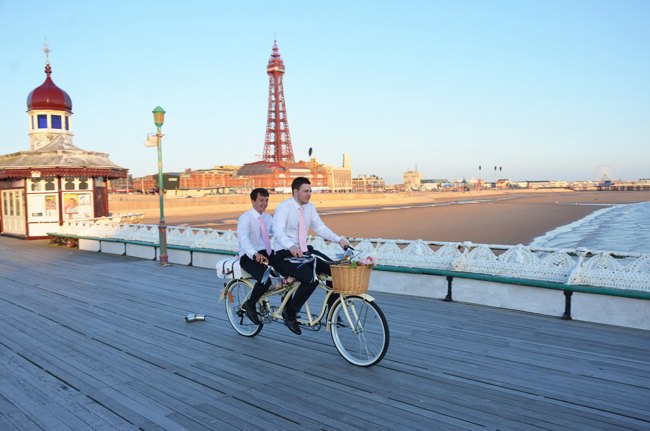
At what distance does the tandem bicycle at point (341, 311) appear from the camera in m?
4.87

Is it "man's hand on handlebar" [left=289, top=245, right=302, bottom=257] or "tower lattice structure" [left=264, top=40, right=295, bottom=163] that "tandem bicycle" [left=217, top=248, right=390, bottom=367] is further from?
"tower lattice structure" [left=264, top=40, right=295, bottom=163]

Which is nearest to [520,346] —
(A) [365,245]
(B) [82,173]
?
(A) [365,245]

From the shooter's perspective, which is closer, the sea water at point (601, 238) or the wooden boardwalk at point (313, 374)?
the wooden boardwalk at point (313, 374)

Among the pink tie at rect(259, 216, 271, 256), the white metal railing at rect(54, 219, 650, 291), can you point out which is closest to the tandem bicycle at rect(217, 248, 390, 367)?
the pink tie at rect(259, 216, 271, 256)

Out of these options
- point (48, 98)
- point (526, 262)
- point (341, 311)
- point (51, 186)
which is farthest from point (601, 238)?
point (48, 98)

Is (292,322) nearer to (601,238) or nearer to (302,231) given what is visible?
(302,231)

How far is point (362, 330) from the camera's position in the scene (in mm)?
5141

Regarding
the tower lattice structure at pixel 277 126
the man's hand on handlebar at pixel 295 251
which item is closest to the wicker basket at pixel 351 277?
the man's hand on handlebar at pixel 295 251

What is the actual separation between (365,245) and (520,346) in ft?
14.7

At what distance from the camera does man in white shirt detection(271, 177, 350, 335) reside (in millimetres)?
5371

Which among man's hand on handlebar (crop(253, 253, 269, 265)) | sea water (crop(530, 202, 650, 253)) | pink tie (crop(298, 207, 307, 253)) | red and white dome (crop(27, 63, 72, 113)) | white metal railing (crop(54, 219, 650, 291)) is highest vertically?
red and white dome (crop(27, 63, 72, 113))

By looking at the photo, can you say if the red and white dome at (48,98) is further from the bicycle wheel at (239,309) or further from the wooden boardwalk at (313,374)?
the bicycle wheel at (239,309)

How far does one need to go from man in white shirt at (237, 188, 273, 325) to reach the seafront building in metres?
17.6

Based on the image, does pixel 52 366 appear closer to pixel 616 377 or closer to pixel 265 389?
pixel 265 389
